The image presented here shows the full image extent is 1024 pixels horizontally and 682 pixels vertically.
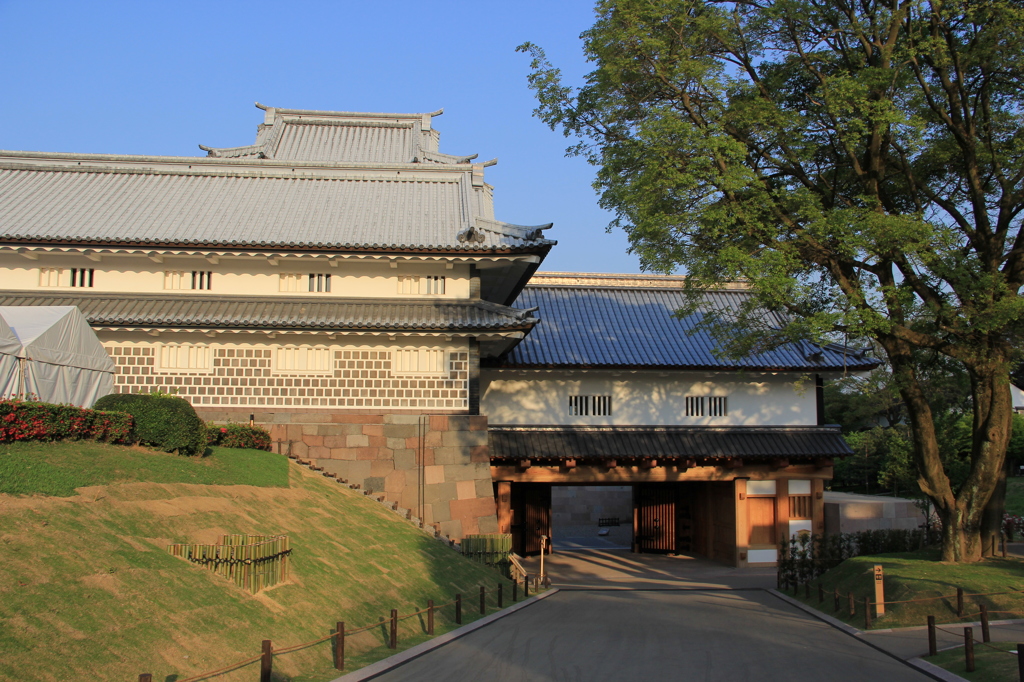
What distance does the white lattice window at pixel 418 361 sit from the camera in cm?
2264

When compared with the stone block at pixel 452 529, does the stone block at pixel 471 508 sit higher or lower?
higher

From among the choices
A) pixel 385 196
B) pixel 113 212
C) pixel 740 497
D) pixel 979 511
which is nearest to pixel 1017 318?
pixel 979 511

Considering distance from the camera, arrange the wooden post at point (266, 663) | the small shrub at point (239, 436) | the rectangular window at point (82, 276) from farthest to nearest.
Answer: the rectangular window at point (82, 276) < the small shrub at point (239, 436) < the wooden post at point (266, 663)

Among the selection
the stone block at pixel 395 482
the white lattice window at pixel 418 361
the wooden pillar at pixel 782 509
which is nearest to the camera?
the stone block at pixel 395 482

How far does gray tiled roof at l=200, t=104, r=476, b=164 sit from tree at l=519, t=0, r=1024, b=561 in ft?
64.8

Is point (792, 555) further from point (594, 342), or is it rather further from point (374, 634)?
point (374, 634)

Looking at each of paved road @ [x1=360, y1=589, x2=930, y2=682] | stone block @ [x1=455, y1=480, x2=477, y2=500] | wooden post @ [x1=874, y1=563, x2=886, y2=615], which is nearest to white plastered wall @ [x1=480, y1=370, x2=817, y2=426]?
stone block @ [x1=455, y1=480, x2=477, y2=500]

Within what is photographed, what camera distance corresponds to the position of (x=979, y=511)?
55.9 ft

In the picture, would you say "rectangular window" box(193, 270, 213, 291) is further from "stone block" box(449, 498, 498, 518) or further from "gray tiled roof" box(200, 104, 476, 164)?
"gray tiled roof" box(200, 104, 476, 164)

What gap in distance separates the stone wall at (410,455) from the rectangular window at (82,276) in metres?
5.33

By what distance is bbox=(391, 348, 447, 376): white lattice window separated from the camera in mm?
22641

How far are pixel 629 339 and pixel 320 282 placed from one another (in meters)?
11.1

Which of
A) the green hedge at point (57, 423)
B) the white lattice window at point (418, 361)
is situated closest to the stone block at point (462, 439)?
the white lattice window at point (418, 361)

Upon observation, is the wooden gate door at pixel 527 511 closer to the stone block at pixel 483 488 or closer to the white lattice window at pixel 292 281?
the stone block at pixel 483 488
